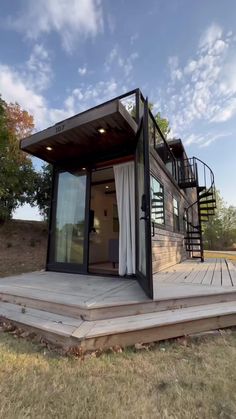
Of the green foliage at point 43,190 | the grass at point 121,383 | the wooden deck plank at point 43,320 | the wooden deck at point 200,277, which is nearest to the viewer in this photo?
the grass at point 121,383

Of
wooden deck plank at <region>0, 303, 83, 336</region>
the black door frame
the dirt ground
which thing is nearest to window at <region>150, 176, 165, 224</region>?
the black door frame

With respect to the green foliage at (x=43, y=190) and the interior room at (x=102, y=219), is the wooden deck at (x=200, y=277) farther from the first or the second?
the green foliage at (x=43, y=190)

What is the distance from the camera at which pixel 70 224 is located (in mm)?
5070

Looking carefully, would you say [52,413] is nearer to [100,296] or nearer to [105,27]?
[100,296]

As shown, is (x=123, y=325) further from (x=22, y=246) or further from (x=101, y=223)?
(x=22, y=246)

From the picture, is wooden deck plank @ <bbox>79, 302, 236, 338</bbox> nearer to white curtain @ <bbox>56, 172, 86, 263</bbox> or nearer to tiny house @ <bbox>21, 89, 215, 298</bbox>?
tiny house @ <bbox>21, 89, 215, 298</bbox>

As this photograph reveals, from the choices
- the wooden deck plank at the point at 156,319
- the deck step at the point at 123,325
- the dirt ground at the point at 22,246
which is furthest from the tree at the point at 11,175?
the wooden deck plank at the point at 156,319

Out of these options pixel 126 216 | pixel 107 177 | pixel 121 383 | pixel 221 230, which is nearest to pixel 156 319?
pixel 121 383

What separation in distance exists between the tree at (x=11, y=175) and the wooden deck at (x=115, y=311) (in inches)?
242

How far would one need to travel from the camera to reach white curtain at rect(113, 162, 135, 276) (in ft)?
14.6

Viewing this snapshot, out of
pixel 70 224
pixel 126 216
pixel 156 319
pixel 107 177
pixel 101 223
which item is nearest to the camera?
pixel 156 319

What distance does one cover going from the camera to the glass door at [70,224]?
16.0ft

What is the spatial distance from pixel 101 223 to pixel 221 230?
19289mm

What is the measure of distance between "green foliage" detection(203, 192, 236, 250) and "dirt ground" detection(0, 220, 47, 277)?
18109 millimetres
